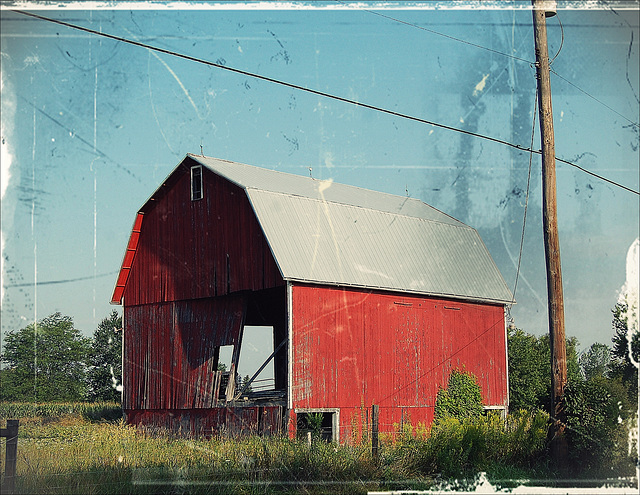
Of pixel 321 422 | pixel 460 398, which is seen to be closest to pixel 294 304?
pixel 321 422

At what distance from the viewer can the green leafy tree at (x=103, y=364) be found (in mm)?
51156

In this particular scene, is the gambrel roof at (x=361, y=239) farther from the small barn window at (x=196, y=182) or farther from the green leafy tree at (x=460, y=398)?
the green leafy tree at (x=460, y=398)

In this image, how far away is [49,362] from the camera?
46781 mm

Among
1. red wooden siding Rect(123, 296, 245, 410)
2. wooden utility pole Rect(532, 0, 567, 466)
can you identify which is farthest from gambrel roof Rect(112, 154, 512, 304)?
wooden utility pole Rect(532, 0, 567, 466)

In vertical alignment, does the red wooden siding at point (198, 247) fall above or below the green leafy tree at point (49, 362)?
above

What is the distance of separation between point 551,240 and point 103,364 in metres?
42.9

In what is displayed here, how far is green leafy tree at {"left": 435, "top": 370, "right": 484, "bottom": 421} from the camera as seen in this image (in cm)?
2383

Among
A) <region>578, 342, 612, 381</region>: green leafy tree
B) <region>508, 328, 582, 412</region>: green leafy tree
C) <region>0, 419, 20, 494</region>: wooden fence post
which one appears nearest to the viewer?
<region>0, 419, 20, 494</region>: wooden fence post

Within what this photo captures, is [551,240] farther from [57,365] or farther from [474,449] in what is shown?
[57,365]

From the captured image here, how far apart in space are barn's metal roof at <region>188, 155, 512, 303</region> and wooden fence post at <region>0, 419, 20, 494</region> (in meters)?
9.86

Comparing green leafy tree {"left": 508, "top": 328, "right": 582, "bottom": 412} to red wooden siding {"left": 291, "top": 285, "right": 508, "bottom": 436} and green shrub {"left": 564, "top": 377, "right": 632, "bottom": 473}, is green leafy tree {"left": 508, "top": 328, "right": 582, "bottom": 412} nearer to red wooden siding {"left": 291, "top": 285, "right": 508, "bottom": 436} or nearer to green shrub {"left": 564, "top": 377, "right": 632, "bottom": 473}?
red wooden siding {"left": 291, "top": 285, "right": 508, "bottom": 436}

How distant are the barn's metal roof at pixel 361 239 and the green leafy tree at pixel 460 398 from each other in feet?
8.58

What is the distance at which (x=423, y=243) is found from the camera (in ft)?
81.9

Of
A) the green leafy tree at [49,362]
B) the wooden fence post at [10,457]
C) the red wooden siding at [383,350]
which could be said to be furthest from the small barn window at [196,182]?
the green leafy tree at [49,362]
